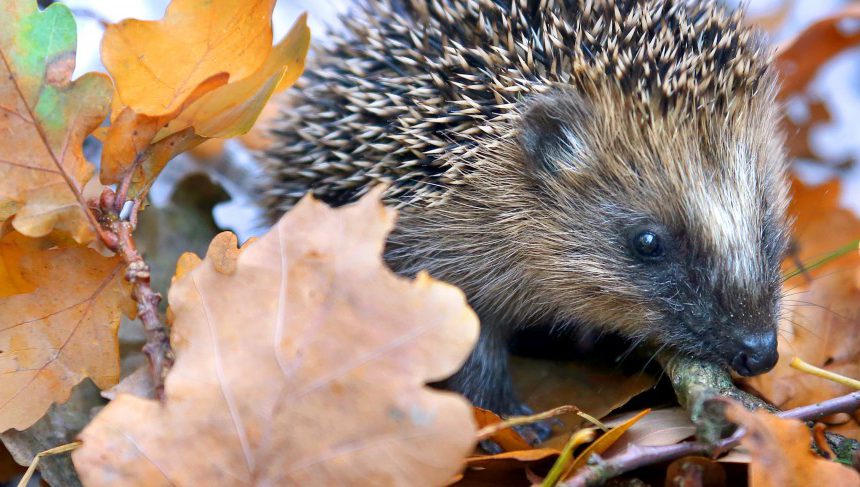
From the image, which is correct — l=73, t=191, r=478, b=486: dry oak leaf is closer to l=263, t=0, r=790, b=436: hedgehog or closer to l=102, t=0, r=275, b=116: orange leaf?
l=102, t=0, r=275, b=116: orange leaf

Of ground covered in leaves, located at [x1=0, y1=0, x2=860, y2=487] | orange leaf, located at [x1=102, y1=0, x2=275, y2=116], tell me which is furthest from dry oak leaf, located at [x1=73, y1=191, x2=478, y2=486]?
orange leaf, located at [x1=102, y1=0, x2=275, y2=116]

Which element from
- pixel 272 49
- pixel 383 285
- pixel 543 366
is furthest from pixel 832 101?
pixel 383 285

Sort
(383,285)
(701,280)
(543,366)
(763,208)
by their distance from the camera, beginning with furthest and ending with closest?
1. (543,366)
2. (763,208)
3. (701,280)
4. (383,285)

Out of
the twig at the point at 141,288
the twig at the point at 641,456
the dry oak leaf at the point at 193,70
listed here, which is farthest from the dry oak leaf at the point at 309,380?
the dry oak leaf at the point at 193,70

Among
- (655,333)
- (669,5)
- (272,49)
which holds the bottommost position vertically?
(655,333)

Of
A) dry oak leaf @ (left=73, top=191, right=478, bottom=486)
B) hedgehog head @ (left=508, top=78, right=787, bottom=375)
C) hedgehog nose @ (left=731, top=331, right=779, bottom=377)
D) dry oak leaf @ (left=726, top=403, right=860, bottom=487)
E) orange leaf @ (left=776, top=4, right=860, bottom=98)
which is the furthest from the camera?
orange leaf @ (left=776, top=4, right=860, bottom=98)

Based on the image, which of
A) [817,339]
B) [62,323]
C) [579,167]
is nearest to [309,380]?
[62,323]

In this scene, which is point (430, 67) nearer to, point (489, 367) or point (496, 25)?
point (496, 25)

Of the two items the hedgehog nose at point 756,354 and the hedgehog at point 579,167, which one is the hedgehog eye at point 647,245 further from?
the hedgehog nose at point 756,354
